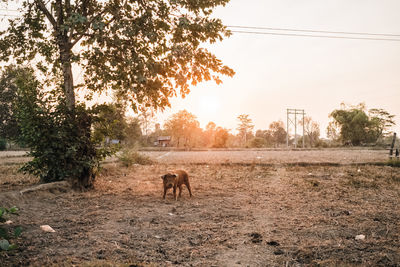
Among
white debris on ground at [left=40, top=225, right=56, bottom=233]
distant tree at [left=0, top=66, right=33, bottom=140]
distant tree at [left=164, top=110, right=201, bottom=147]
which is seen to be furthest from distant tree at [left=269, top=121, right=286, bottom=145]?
white debris on ground at [left=40, top=225, right=56, bottom=233]

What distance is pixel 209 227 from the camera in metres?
4.36

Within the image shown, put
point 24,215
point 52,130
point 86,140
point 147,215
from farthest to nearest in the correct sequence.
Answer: point 86,140
point 52,130
point 147,215
point 24,215

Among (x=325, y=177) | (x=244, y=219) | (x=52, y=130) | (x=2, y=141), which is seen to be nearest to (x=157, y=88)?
(x=52, y=130)

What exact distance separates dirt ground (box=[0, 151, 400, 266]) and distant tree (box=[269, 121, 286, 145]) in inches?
3398

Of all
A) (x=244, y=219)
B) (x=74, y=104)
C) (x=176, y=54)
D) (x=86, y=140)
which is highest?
(x=176, y=54)

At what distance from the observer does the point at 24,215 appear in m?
4.69

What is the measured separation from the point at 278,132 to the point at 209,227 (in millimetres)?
91323

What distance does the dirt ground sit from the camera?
3137mm

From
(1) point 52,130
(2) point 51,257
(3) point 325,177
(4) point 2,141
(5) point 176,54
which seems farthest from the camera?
(4) point 2,141

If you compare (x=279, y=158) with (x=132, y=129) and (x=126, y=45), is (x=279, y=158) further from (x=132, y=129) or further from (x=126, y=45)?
(x=132, y=129)

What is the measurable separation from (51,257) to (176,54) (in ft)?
14.5

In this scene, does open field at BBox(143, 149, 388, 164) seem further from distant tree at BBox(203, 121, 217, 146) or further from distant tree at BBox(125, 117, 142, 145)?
distant tree at BBox(203, 121, 217, 146)

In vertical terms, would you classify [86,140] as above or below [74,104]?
below

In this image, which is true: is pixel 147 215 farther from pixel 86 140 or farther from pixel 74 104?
pixel 74 104
